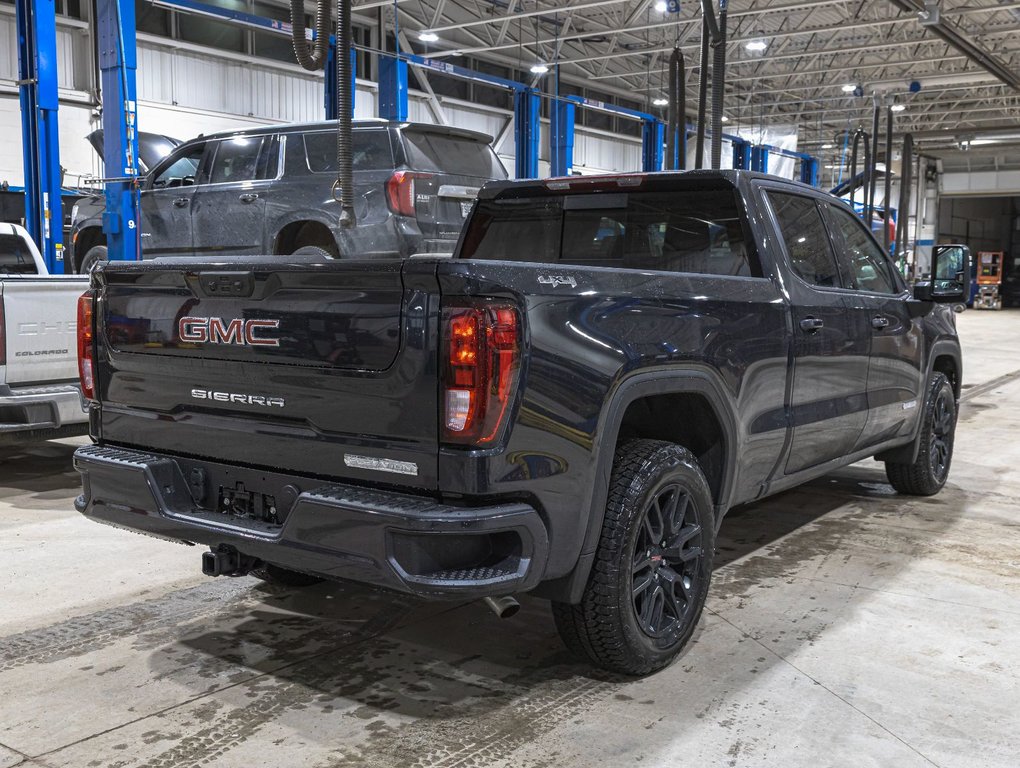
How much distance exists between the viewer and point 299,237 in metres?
9.03

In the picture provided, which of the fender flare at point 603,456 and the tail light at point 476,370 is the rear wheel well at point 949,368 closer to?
the fender flare at point 603,456

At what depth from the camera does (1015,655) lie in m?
3.56

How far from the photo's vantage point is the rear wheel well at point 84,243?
11797 millimetres

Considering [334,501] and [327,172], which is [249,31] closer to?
[327,172]

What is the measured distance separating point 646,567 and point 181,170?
8.37m

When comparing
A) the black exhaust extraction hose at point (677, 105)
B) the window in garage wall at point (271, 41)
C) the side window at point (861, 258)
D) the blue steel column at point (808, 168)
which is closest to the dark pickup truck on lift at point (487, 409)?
the side window at point (861, 258)

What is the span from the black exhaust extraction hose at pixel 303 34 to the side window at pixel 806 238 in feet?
8.39

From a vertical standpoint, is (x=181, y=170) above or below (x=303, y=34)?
below

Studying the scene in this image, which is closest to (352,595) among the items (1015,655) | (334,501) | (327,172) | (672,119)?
(334,501)

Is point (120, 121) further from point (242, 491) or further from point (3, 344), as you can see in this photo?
point (242, 491)

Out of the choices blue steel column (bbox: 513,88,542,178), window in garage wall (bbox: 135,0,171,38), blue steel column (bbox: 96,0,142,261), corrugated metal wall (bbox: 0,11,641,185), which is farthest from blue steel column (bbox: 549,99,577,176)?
window in garage wall (bbox: 135,0,171,38)

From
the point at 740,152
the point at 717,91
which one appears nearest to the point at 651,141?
the point at 740,152

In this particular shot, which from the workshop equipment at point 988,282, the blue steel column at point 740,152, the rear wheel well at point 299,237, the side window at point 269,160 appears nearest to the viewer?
the rear wheel well at point 299,237

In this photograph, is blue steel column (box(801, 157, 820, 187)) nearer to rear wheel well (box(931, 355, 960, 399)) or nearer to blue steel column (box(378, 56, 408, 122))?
blue steel column (box(378, 56, 408, 122))
